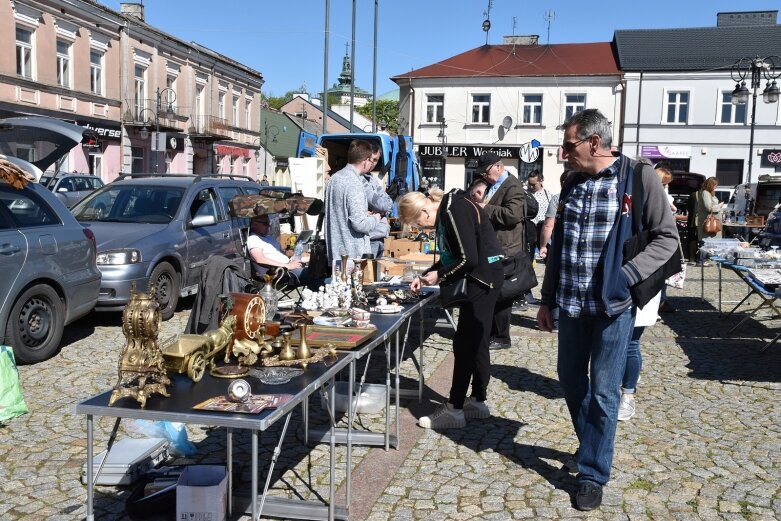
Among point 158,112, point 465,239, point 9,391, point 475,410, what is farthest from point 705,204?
point 158,112

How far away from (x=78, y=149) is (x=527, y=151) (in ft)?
49.8

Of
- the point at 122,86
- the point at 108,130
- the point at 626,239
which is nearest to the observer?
the point at 626,239

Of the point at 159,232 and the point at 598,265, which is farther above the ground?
the point at 598,265

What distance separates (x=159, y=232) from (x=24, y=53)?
1960 cm

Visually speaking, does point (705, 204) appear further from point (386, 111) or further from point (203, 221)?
point (386, 111)

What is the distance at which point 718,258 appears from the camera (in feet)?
29.2

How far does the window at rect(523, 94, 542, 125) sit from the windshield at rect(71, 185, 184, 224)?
103ft

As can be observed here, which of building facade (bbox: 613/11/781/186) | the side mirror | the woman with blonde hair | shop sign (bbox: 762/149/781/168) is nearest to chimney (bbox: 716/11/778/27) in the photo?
building facade (bbox: 613/11/781/186)

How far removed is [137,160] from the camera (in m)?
31.7

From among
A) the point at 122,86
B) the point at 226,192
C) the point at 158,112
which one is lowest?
the point at 226,192

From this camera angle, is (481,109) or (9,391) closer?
(9,391)

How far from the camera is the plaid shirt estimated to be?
12.4 ft

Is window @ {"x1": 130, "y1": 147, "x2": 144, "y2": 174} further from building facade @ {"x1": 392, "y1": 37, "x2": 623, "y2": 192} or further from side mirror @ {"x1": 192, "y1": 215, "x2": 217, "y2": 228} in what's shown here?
side mirror @ {"x1": 192, "y1": 215, "x2": 217, "y2": 228}

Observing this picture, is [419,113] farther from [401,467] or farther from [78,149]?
[401,467]
